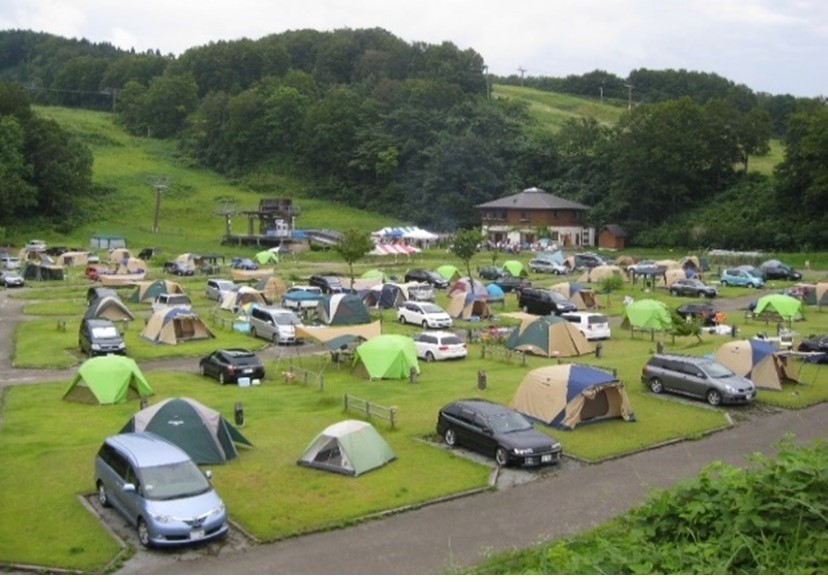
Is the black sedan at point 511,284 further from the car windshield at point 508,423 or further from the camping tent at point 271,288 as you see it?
the car windshield at point 508,423

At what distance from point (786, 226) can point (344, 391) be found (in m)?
58.1

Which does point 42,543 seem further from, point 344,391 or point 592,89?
point 592,89

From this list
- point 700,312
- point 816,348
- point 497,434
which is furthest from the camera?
point 700,312

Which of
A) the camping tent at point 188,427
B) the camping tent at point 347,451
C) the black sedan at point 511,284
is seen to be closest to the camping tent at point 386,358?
the camping tent at point 347,451

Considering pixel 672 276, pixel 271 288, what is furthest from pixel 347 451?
pixel 672 276

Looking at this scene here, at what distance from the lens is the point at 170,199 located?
3743 inches

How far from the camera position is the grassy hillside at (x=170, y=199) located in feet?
265

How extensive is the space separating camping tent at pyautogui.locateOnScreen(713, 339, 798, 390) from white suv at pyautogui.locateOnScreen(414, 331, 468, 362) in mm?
8494

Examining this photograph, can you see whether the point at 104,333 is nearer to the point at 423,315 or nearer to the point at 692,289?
the point at 423,315

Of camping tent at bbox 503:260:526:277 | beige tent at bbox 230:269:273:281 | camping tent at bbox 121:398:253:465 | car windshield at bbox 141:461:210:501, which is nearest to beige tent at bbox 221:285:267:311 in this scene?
beige tent at bbox 230:269:273:281

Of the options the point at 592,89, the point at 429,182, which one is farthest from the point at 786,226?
the point at 592,89

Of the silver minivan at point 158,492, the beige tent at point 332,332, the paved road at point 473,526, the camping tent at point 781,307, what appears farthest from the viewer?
the camping tent at point 781,307

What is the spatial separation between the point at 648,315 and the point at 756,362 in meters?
10.0

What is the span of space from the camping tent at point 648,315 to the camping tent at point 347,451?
19.6 meters
